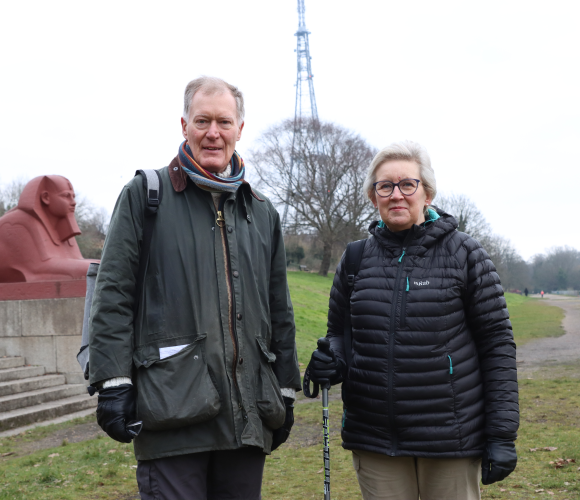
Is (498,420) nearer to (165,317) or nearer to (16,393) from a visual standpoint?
(165,317)

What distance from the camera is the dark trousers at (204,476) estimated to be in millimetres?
2361

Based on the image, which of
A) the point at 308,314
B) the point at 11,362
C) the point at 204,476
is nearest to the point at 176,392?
the point at 204,476

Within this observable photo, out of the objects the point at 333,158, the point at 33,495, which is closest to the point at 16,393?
the point at 33,495

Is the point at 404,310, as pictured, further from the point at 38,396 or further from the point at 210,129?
the point at 38,396

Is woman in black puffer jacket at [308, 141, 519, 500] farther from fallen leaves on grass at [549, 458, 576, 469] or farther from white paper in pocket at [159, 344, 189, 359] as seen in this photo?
fallen leaves on grass at [549, 458, 576, 469]

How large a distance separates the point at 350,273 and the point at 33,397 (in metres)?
6.95

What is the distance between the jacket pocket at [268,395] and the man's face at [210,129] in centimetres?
83

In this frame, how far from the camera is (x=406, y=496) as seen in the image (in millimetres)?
2760

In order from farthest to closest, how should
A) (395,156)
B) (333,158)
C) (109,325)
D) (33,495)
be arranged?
1. (333,158)
2. (33,495)
3. (395,156)
4. (109,325)

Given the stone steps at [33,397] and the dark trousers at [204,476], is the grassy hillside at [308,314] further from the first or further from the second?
the dark trousers at [204,476]

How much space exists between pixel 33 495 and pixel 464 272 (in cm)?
396

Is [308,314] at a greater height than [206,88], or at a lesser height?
lesser

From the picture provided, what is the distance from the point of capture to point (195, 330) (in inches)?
96.3

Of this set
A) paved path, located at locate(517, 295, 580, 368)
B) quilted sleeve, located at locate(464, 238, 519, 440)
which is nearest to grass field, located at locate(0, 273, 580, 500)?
quilted sleeve, located at locate(464, 238, 519, 440)
